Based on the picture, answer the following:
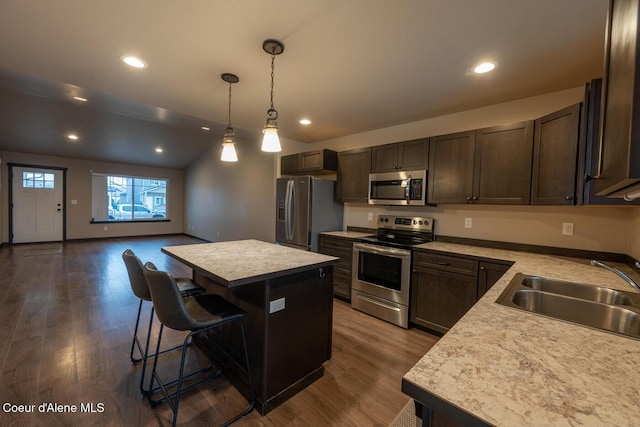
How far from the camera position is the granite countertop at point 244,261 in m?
1.56

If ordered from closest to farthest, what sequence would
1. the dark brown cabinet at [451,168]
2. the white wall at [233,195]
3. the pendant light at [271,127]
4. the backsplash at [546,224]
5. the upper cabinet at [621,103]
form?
the upper cabinet at [621,103] → the pendant light at [271,127] → the backsplash at [546,224] → the dark brown cabinet at [451,168] → the white wall at [233,195]

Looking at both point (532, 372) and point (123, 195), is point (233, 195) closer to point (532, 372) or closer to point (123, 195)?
point (123, 195)

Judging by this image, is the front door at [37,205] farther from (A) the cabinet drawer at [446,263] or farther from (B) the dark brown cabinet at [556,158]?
(B) the dark brown cabinet at [556,158]

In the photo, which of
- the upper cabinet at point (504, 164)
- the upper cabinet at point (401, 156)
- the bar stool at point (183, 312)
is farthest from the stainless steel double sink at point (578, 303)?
the upper cabinet at point (401, 156)

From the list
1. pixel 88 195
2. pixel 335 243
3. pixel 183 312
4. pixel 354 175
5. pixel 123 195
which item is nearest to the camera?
pixel 183 312

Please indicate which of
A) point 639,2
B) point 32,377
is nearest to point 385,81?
point 639,2

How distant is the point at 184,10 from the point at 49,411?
Result: 2562 mm

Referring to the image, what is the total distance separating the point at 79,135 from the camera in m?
5.86

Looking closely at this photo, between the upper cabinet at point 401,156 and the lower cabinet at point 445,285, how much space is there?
41.9 inches

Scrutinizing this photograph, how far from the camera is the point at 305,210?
3.80 meters

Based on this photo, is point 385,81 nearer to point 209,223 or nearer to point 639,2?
point 639,2

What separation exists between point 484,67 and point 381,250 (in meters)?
1.92

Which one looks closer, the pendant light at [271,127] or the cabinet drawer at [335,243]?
the pendant light at [271,127]

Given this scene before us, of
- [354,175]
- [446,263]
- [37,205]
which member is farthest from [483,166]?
[37,205]
